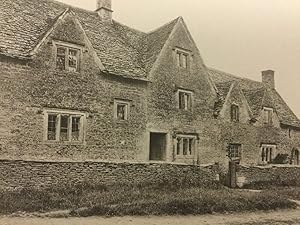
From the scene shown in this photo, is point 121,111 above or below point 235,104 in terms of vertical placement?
below

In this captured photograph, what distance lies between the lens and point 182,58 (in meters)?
27.9

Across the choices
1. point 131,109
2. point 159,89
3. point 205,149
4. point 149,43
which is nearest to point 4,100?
point 131,109

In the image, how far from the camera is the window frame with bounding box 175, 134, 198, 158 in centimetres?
2665

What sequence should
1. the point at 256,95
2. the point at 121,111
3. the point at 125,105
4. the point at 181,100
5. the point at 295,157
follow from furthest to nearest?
the point at 295,157 < the point at 256,95 < the point at 181,100 < the point at 125,105 < the point at 121,111

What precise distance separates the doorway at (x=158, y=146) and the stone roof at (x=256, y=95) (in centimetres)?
710

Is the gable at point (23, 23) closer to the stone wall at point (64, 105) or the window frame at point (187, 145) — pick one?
the stone wall at point (64, 105)

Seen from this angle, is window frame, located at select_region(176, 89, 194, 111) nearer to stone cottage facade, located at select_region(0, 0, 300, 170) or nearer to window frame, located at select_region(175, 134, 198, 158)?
stone cottage facade, located at select_region(0, 0, 300, 170)

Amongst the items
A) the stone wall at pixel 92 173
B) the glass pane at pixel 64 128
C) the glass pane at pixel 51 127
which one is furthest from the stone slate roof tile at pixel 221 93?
the glass pane at pixel 51 127

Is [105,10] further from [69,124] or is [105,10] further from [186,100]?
[69,124]

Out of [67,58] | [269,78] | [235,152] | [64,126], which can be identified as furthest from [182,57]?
[269,78]

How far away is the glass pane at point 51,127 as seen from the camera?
67.5 feet

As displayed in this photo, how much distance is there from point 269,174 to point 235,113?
6.12 meters

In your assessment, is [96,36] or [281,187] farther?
[96,36]

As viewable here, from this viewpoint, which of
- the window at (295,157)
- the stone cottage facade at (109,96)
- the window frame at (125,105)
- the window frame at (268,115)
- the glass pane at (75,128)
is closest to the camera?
the stone cottage facade at (109,96)
